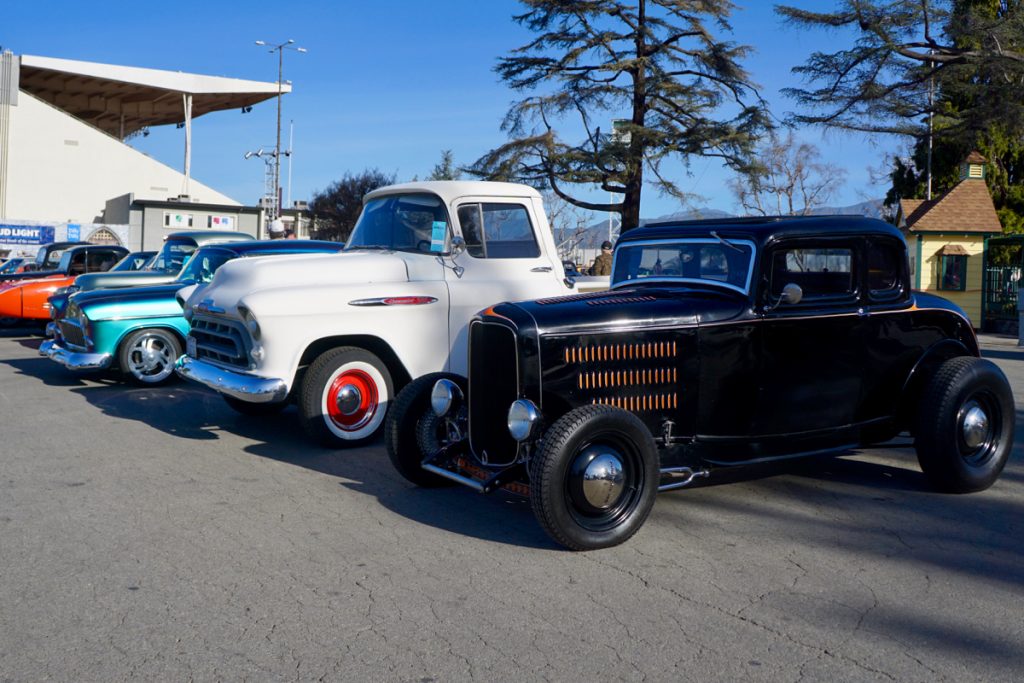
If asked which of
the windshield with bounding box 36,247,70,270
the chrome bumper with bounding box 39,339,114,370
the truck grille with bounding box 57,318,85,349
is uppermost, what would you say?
the windshield with bounding box 36,247,70,270

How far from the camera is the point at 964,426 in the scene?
6090mm

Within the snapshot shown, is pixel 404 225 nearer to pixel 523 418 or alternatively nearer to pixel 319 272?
pixel 319 272

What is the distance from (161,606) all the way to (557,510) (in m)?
1.90

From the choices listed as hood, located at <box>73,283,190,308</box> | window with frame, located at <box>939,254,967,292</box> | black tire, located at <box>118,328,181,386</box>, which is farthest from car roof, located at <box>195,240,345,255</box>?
window with frame, located at <box>939,254,967,292</box>

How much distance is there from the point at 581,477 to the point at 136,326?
7.21m

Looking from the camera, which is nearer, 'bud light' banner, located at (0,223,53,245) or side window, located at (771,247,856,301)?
side window, located at (771,247,856,301)

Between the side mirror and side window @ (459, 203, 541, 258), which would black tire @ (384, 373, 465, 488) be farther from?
side window @ (459, 203, 541, 258)

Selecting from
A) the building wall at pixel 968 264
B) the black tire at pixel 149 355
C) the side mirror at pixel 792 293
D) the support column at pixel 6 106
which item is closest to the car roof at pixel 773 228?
the side mirror at pixel 792 293

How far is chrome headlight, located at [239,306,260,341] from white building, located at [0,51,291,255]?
1408 inches

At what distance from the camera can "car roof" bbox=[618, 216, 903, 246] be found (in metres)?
5.87

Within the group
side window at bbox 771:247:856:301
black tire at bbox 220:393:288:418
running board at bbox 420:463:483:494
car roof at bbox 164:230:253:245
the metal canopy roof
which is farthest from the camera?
the metal canopy roof

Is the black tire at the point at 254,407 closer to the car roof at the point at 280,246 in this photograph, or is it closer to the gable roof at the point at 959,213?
the car roof at the point at 280,246

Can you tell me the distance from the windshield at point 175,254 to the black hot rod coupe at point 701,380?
308 inches

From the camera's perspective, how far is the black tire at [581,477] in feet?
15.4
